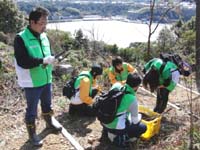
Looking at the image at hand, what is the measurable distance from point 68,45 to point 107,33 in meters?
3.71

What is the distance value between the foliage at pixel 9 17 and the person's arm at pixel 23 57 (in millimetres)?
15163

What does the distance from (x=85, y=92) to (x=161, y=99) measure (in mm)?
1140

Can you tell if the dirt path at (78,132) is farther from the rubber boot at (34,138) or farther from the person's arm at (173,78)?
the person's arm at (173,78)

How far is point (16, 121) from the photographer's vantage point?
5.35m

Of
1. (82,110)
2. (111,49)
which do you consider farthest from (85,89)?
(111,49)

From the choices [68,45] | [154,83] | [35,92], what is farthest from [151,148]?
[68,45]

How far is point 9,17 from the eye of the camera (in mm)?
18953

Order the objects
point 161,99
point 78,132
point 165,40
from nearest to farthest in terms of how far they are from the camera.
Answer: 1. point 78,132
2. point 161,99
3. point 165,40

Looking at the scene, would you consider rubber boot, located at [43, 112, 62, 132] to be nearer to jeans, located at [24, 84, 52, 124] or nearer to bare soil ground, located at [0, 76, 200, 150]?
bare soil ground, located at [0, 76, 200, 150]

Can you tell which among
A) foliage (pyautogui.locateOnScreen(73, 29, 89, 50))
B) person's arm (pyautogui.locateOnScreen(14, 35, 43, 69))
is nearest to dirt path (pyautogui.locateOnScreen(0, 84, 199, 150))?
person's arm (pyautogui.locateOnScreen(14, 35, 43, 69))

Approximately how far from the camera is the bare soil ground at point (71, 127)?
459 cm

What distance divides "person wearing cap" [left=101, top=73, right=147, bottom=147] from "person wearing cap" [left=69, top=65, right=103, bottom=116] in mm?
823

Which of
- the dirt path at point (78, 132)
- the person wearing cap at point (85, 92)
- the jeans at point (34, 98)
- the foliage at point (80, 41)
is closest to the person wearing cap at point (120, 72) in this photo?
the person wearing cap at point (85, 92)

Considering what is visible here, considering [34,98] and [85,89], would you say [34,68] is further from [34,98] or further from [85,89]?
[85,89]
